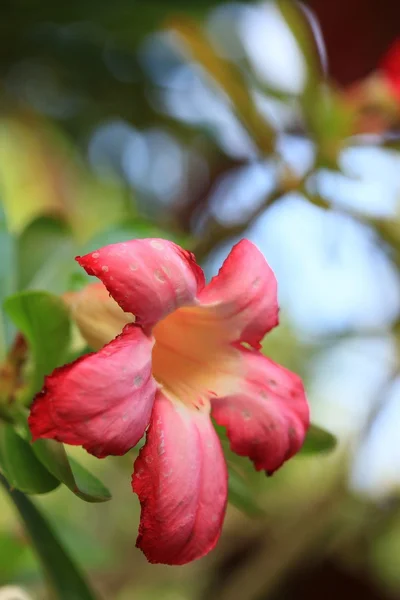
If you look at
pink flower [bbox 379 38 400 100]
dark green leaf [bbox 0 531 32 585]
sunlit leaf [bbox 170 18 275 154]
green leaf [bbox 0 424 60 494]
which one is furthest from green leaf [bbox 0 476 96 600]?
pink flower [bbox 379 38 400 100]

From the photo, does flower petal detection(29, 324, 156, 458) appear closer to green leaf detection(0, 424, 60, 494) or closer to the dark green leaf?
green leaf detection(0, 424, 60, 494)

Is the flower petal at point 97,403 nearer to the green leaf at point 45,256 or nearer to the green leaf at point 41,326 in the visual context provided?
the green leaf at point 41,326

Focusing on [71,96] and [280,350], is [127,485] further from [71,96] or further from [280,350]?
[71,96]

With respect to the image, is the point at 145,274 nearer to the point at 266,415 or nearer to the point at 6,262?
the point at 266,415

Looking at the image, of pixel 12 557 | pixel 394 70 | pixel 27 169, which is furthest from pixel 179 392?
pixel 27 169

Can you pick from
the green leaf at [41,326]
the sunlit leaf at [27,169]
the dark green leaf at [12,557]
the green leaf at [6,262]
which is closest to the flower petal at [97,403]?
the green leaf at [41,326]

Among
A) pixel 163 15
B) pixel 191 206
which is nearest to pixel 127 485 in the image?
pixel 191 206
